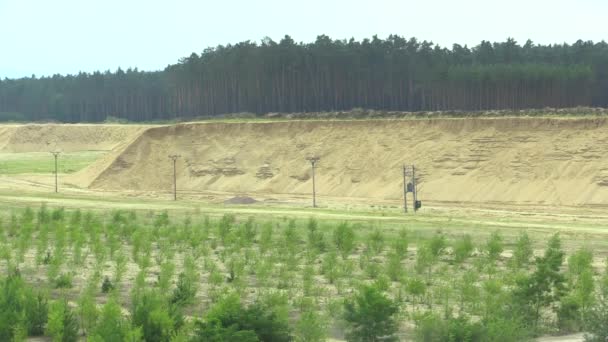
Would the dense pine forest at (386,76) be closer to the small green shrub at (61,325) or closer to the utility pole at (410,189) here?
the utility pole at (410,189)

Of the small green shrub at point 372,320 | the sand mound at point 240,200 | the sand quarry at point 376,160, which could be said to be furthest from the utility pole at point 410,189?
the small green shrub at point 372,320

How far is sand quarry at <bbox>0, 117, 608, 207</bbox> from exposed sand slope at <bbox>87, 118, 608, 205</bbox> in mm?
90

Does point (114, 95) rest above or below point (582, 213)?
above

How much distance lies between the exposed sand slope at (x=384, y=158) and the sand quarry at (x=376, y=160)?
0.29 feet

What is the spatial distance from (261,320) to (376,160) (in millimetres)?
64721

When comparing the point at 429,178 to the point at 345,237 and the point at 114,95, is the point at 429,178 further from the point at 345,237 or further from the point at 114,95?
the point at 114,95

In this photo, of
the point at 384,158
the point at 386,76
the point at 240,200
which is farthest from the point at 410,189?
the point at 386,76

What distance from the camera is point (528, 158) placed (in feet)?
250

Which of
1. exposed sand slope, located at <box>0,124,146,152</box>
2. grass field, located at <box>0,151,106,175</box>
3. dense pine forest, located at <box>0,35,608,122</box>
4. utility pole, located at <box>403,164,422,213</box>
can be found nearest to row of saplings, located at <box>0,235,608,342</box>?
utility pole, located at <box>403,164,422,213</box>

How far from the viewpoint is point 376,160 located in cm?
8419

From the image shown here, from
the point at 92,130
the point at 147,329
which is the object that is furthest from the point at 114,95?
the point at 147,329

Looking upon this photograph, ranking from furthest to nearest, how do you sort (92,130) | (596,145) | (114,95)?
(114,95) → (92,130) → (596,145)

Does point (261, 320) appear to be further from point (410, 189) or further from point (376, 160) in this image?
point (376, 160)

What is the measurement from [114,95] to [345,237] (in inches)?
5463
